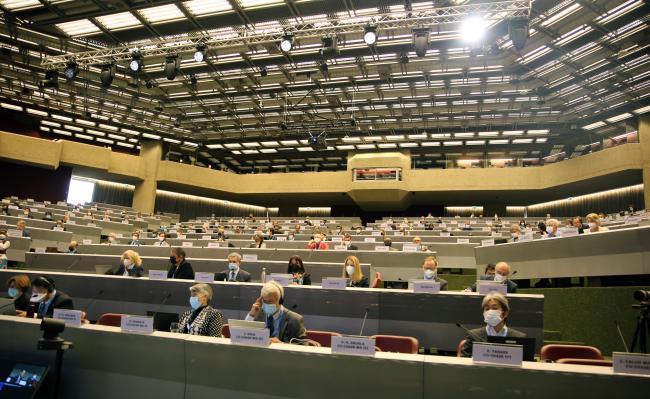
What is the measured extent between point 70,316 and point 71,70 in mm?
11676

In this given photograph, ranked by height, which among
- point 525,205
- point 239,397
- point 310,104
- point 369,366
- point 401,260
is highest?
point 310,104

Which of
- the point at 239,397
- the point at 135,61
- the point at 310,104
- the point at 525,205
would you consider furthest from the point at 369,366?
the point at 525,205

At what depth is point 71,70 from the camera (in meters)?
12.7

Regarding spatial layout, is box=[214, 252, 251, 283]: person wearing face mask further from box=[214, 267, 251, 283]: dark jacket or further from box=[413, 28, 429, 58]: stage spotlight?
box=[413, 28, 429, 58]: stage spotlight

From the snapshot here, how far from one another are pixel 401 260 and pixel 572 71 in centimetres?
1067

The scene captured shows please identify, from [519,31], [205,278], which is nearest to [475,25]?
[519,31]

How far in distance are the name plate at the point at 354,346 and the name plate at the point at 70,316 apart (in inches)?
79.7

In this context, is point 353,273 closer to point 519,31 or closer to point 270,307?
point 270,307

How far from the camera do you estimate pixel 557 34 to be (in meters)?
12.7

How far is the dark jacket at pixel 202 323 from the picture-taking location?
405 cm

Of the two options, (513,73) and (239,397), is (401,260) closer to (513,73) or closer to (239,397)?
(239,397)

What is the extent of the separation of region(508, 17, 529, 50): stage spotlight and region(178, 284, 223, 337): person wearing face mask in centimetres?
840

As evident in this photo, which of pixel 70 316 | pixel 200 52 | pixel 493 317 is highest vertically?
pixel 200 52

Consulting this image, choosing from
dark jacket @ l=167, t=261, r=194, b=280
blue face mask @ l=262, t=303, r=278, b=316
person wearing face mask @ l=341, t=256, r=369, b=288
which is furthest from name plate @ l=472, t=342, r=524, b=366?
dark jacket @ l=167, t=261, r=194, b=280
